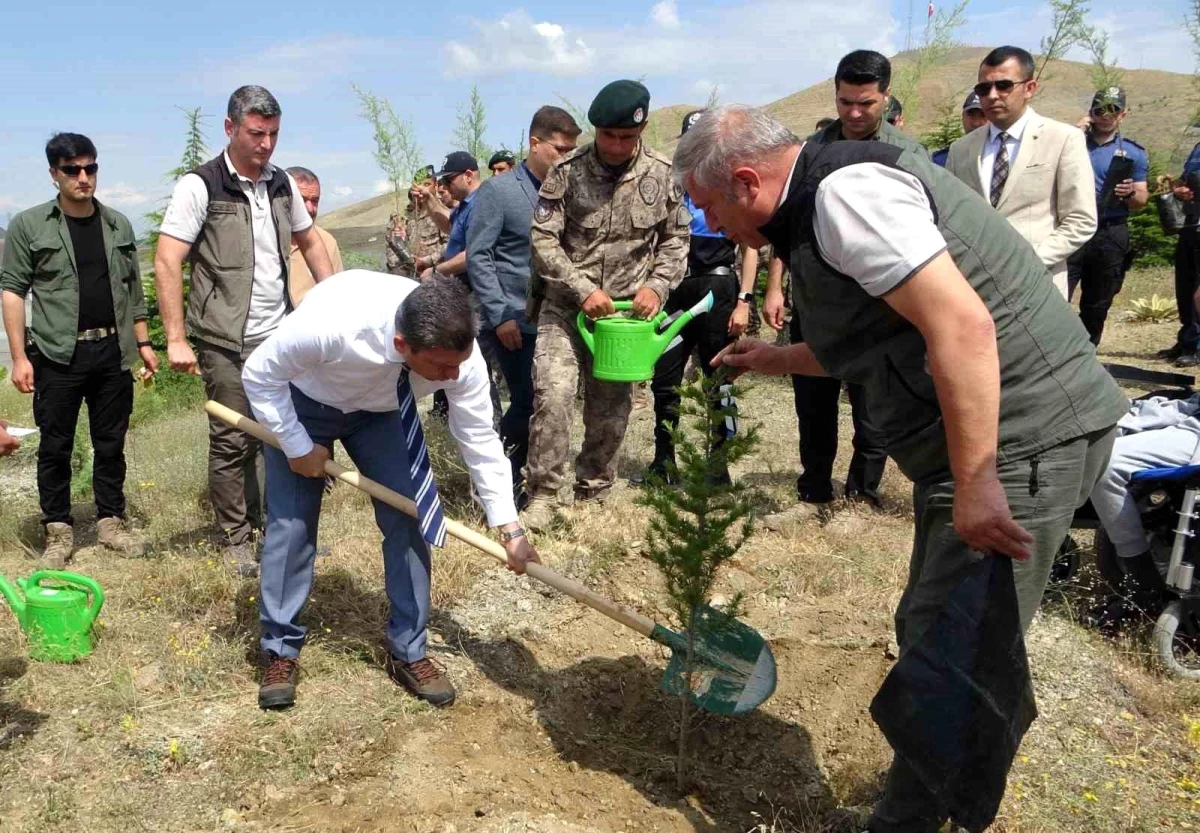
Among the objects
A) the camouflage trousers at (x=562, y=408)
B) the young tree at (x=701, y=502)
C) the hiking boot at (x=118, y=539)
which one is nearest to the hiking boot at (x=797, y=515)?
the camouflage trousers at (x=562, y=408)

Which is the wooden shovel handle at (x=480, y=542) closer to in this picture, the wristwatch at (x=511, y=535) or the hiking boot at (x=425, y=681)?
the wristwatch at (x=511, y=535)

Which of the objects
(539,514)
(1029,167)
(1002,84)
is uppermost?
(1002,84)

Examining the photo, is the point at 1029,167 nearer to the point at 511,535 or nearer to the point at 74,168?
the point at 511,535

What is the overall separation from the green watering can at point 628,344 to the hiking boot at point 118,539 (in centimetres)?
254

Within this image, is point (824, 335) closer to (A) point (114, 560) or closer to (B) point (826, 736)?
(B) point (826, 736)

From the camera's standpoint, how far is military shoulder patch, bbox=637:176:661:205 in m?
4.79

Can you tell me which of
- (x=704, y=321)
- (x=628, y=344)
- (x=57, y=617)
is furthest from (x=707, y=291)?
(x=57, y=617)

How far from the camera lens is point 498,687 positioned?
3.68 m

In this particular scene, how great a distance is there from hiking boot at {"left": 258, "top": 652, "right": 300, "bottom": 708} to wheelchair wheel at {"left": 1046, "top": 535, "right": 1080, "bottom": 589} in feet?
10.3

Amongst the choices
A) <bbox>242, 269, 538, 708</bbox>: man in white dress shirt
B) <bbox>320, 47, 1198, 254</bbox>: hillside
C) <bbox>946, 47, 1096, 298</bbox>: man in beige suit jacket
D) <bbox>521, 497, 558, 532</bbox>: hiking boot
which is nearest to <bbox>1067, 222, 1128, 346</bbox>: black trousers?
<bbox>946, 47, 1096, 298</bbox>: man in beige suit jacket

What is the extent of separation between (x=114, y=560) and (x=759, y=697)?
11.1ft

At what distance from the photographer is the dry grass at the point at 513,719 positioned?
2982 mm

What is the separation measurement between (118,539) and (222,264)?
1675mm

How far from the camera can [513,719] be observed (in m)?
3.51
